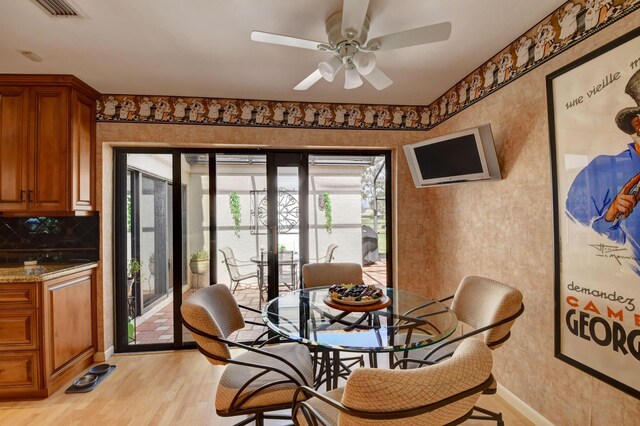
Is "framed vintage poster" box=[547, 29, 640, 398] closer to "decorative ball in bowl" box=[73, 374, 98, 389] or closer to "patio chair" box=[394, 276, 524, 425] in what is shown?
"patio chair" box=[394, 276, 524, 425]

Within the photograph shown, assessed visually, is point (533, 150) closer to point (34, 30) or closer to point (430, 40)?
point (430, 40)

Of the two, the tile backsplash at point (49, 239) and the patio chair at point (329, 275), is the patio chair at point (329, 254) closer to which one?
the patio chair at point (329, 275)

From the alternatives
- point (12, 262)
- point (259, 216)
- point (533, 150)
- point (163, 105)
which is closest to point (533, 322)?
point (533, 150)

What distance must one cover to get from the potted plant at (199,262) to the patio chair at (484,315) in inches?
90.3

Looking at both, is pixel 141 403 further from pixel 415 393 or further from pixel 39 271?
pixel 415 393

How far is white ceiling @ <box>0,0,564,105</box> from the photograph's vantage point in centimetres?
181

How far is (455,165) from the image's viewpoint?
101 inches

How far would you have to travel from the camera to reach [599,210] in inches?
63.4

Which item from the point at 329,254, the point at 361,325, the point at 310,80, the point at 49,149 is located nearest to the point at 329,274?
the point at 329,254

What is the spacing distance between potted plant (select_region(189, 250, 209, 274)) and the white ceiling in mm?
1675

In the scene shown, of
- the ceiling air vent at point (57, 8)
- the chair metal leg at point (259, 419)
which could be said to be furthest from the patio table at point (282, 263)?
the ceiling air vent at point (57, 8)

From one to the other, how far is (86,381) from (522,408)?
11.2ft

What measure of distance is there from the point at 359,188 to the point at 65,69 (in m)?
2.93

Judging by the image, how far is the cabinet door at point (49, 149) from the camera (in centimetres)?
263
